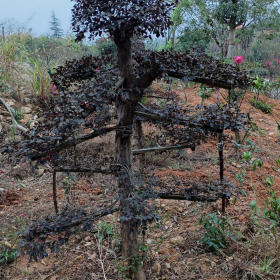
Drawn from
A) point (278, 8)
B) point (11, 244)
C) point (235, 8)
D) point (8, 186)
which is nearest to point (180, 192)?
point (11, 244)

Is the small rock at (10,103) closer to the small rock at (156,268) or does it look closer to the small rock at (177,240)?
the small rock at (177,240)

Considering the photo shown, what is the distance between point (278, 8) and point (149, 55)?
27.3 ft

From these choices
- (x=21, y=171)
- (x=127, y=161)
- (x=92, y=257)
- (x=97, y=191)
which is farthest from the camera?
(x=21, y=171)

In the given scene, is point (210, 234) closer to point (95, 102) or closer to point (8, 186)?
point (95, 102)

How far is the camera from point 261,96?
651cm

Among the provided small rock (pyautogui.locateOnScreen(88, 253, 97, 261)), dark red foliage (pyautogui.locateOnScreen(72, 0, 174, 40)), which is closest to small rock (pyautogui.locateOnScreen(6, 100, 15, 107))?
small rock (pyautogui.locateOnScreen(88, 253, 97, 261))

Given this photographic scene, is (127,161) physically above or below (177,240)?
above

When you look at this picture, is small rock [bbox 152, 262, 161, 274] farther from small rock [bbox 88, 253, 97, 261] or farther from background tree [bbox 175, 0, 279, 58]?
background tree [bbox 175, 0, 279, 58]

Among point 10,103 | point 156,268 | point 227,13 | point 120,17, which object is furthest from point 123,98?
point 227,13

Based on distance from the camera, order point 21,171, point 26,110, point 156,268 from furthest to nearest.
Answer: point 26,110
point 21,171
point 156,268

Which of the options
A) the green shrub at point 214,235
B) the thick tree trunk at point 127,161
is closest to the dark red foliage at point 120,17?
the thick tree trunk at point 127,161

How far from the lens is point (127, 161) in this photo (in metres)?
1.50

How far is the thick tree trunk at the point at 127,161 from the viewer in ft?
4.13

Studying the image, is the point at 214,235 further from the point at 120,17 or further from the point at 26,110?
the point at 26,110
